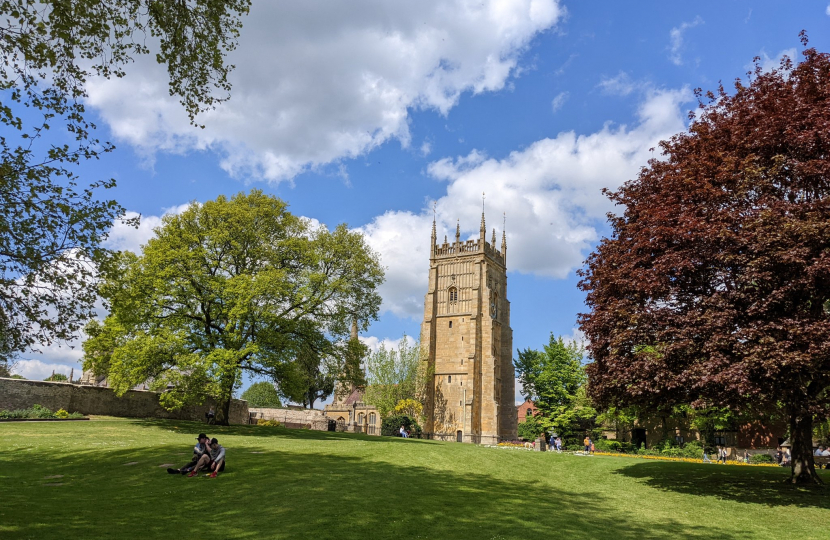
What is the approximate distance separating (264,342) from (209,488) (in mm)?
14993

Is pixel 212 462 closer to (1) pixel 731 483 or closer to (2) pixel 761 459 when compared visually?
(1) pixel 731 483

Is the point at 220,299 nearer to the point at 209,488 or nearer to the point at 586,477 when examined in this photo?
the point at 209,488

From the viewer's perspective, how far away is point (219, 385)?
25.0 meters

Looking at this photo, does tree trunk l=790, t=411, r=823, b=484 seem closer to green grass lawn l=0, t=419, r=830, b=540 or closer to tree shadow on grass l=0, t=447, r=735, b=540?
green grass lawn l=0, t=419, r=830, b=540

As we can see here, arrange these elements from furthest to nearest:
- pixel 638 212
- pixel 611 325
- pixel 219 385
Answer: pixel 219 385 → pixel 638 212 → pixel 611 325

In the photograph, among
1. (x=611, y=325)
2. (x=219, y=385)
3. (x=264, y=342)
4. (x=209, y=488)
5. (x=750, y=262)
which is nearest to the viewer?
(x=209, y=488)

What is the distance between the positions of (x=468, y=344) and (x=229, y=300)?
47.7 m

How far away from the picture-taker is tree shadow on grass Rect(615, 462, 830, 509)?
15.2m

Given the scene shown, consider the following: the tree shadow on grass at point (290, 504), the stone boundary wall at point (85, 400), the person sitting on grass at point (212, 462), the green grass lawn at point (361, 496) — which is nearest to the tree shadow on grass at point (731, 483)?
the green grass lawn at point (361, 496)

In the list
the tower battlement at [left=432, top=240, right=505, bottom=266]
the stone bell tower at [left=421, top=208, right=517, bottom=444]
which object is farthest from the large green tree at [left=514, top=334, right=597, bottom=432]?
the tower battlement at [left=432, top=240, right=505, bottom=266]

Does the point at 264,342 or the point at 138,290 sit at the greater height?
the point at 138,290

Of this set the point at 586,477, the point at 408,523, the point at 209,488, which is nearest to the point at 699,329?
the point at 586,477

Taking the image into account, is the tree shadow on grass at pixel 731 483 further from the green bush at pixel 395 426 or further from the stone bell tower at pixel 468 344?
the stone bell tower at pixel 468 344

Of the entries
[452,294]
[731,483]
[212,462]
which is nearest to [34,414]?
[212,462]
